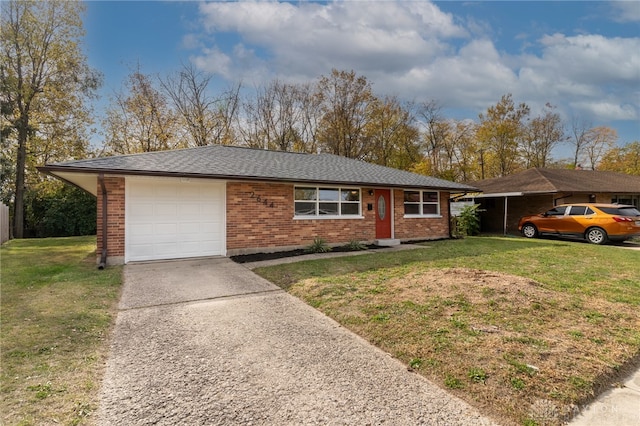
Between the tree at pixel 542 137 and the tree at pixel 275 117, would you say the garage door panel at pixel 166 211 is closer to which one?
the tree at pixel 275 117

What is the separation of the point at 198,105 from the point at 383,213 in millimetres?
18856

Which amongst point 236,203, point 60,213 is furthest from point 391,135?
point 60,213

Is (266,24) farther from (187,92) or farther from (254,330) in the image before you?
(187,92)

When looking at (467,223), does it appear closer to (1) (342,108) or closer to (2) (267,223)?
(2) (267,223)

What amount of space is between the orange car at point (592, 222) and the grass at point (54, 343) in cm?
1650

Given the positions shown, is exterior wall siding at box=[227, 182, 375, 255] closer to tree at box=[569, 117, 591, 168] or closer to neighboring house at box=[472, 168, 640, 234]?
neighboring house at box=[472, 168, 640, 234]

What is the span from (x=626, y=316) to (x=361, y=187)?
27.6 feet

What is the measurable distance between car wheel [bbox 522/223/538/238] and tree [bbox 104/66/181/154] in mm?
22441

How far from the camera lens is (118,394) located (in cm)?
267

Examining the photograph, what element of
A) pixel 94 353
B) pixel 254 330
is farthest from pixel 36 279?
pixel 254 330

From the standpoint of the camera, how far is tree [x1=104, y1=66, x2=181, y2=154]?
75.5ft

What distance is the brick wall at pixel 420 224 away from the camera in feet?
42.8

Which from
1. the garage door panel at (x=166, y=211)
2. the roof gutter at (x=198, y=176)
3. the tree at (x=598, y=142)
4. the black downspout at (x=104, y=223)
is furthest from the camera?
the tree at (x=598, y=142)

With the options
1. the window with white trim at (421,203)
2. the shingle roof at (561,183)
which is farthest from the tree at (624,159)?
the window with white trim at (421,203)
